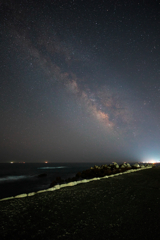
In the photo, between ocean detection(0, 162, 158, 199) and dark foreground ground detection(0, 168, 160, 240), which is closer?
dark foreground ground detection(0, 168, 160, 240)

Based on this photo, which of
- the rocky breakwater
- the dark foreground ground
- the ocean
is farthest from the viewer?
the ocean

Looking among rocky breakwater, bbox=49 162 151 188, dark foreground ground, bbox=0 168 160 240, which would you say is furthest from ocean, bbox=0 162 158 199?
dark foreground ground, bbox=0 168 160 240

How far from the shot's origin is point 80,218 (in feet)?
7.80

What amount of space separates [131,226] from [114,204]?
3.12 ft

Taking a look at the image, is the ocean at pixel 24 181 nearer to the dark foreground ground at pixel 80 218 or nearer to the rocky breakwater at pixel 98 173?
the rocky breakwater at pixel 98 173

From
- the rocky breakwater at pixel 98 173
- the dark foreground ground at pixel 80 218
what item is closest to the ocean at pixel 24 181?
the rocky breakwater at pixel 98 173

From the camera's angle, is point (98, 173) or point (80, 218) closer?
point (80, 218)

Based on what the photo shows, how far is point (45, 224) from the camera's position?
7.15 ft

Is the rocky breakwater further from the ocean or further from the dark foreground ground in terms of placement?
the dark foreground ground

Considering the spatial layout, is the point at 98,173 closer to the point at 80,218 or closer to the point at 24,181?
the point at 24,181

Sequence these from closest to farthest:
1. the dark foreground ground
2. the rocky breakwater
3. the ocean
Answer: the dark foreground ground < the rocky breakwater < the ocean

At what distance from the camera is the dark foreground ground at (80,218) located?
1.93 meters

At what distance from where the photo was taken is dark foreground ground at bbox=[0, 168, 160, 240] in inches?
75.9

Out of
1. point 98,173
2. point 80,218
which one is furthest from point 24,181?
point 80,218
